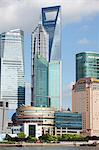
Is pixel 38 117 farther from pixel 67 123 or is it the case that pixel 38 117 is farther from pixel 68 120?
pixel 68 120

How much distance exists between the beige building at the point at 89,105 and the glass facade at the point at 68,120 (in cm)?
339

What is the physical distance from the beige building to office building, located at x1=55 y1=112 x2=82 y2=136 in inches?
132

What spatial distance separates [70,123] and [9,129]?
23.4 metres

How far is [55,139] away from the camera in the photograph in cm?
13162

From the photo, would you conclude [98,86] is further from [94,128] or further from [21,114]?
[21,114]

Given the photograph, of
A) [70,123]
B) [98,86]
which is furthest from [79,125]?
[98,86]

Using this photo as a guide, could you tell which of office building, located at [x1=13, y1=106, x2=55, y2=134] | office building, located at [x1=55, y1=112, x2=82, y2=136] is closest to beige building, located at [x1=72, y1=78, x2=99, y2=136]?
office building, located at [x1=55, y1=112, x2=82, y2=136]

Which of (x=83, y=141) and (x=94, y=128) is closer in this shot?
(x=83, y=141)

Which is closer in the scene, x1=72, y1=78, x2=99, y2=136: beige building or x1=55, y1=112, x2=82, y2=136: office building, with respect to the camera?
x1=55, y1=112, x2=82, y2=136: office building

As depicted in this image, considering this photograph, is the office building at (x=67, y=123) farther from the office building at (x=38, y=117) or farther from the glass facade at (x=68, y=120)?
the office building at (x=38, y=117)

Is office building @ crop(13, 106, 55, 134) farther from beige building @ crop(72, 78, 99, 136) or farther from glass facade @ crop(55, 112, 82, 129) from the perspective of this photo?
beige building @ crop(72, 78, 99, 136)

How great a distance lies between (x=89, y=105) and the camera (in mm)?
170875

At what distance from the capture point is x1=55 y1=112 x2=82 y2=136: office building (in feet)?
545

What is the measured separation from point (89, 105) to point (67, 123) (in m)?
11.1
